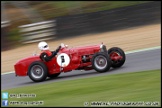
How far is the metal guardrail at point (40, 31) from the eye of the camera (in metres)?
19.7

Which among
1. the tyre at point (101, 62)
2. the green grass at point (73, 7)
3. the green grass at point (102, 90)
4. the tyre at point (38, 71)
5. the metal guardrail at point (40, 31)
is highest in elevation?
the green grass at point (73, 7)

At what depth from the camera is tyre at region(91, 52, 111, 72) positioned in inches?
461

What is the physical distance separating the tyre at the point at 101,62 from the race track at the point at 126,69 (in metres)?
0.15

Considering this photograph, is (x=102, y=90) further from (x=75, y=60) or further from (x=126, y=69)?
(x=75, y=60)

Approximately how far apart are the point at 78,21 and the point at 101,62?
7.52 m

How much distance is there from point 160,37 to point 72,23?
3915 millimetres

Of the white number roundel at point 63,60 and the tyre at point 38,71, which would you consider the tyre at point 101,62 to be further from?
the tyre at point 38,71

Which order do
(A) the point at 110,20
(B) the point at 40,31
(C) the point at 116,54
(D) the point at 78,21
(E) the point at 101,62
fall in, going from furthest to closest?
(B) the point at 40,31 → (D) the point at 78,21 → (A) the point at 110,20 → (C) the point at 116,54 → (E) the point at 101,62

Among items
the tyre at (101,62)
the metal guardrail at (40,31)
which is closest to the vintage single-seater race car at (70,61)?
the tyre at (101,62)

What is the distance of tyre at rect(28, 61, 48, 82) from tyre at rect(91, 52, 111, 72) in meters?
1.34

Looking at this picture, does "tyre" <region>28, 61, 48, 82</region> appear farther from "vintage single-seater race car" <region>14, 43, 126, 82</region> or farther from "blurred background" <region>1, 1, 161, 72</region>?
"blurred background" <region>1, 1, 161, 72</region>

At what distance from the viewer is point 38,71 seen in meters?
12.4

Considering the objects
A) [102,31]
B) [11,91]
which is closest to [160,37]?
[102,31]

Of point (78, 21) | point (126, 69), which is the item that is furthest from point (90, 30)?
point (126, 69)
